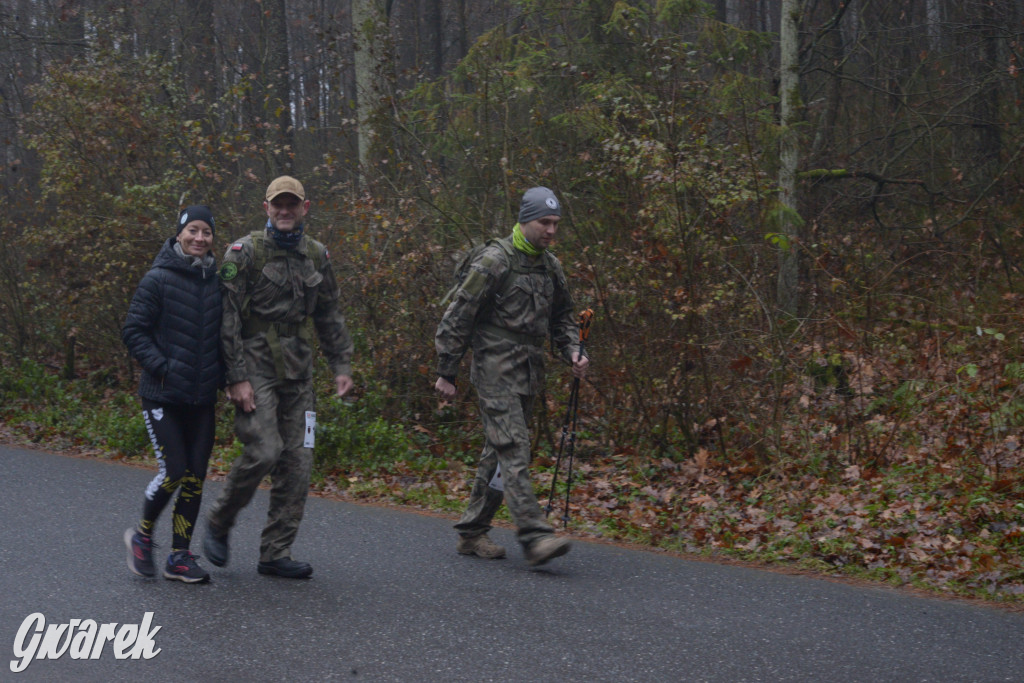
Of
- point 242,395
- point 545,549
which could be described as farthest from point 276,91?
point 545,549

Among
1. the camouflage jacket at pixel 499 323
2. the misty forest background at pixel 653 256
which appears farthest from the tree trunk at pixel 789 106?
the camouflage jacket at pixel 499 323

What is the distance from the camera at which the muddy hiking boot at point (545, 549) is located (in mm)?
6164

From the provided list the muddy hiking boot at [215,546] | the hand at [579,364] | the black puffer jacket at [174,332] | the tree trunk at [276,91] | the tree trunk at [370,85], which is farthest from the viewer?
the tree trunk at [276,91]

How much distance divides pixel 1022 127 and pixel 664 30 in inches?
222

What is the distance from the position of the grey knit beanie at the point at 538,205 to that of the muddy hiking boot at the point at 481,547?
6.65 ft

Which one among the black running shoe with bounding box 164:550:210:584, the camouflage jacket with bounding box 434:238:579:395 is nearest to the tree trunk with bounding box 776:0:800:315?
the camouflage jacket with bounding box 434:238:579:395

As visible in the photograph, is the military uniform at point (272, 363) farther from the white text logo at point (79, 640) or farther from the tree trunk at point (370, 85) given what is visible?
the tree trunk at point (370, 85)

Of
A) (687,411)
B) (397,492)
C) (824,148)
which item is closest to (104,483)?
(397,492)

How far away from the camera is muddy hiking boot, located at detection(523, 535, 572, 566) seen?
6164 mm

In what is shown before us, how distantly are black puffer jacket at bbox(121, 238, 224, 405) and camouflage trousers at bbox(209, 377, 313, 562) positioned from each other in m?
0.31

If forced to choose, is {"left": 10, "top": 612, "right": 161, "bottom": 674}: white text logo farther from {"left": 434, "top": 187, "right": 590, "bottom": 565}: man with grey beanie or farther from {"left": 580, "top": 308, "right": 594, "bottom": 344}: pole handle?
{"left": 580, "top": 308, "right": 594, "bottom": 344}: pole handle

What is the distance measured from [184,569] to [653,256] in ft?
16.8

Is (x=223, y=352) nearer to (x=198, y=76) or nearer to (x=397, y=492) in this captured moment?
(x=397, y=492)

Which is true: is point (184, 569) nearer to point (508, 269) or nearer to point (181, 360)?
point (181, 360)
